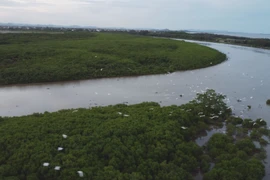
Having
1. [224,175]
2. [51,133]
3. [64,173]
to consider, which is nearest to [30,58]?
[51,133]

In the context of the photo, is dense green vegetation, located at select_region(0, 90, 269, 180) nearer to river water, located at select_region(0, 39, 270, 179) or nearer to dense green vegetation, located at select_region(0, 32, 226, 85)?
river water, located at select_region(0, 39, 270, 179)

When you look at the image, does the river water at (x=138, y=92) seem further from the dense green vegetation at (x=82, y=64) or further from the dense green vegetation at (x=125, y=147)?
the dense green vegetation at (x=125, y=147)

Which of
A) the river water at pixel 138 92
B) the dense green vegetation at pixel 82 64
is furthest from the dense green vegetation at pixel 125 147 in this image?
the dense green vegetation at pixel 82 64

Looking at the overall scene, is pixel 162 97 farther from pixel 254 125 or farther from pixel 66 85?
pixel 66 85

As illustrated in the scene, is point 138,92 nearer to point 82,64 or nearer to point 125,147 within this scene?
point 82,64

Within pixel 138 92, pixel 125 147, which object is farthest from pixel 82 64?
pixel 125 147
